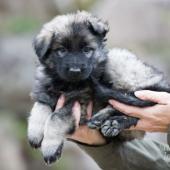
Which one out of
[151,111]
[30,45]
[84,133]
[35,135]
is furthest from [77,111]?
[30,45]

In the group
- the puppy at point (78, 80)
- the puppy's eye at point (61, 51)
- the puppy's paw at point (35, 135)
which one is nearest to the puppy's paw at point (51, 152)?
the puppy at point (78, 80)

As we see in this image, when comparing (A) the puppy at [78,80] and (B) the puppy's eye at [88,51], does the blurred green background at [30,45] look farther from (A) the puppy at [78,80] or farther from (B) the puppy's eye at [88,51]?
(B) the puppy's eye at [88,51]

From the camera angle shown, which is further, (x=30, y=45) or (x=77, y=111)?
(x=30, y=45)

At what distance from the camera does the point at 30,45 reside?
10.3m

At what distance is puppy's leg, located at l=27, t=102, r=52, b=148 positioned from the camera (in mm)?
4812

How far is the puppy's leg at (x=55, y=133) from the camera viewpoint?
182 inches

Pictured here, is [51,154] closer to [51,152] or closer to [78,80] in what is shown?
[51,152]

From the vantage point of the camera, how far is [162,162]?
4.92m

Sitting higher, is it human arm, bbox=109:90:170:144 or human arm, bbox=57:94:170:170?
human arm, bbox=109:90:170:144

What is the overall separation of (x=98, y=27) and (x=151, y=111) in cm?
64

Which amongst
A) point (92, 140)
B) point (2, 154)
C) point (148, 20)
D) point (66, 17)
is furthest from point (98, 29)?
point (148, 20)

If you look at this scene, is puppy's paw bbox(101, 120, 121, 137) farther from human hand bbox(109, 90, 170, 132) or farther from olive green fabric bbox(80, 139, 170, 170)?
olive green fabric bbox(80, 139, 170, 170)

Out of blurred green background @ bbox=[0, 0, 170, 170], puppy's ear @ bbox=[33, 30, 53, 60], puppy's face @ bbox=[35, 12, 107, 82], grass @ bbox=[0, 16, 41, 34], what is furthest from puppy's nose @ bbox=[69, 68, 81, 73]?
grass @ bbox=[0, 16, 41, 34]

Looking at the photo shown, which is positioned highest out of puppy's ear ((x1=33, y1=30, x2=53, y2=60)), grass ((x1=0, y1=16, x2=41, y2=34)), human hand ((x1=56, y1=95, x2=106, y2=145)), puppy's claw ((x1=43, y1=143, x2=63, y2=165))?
grass ((x1=0, y1=16, x2=41, y2=34))
